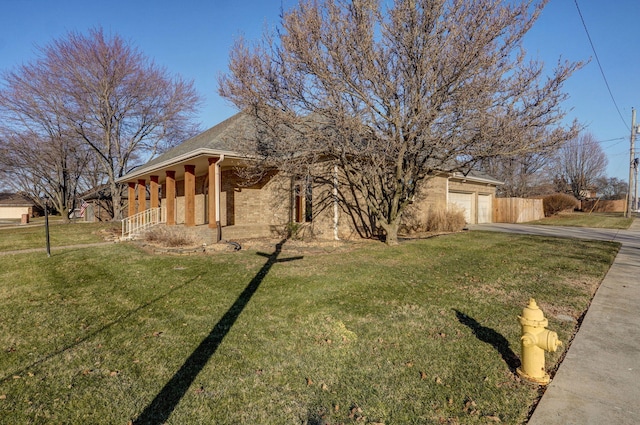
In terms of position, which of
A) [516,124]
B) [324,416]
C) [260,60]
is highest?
[260,60]

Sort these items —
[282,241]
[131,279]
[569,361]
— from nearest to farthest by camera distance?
[569,361]
[131,279]
[282,241]

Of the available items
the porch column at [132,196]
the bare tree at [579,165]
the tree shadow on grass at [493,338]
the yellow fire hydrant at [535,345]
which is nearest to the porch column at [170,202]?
the porch column at [132,196]

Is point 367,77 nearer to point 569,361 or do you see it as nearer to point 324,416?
point 569,361

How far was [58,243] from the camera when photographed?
1227cm

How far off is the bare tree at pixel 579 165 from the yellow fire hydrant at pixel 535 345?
139 ft

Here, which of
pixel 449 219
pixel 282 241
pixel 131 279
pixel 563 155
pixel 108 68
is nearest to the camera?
pixel 131 279

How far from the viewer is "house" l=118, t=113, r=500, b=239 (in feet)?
37.4

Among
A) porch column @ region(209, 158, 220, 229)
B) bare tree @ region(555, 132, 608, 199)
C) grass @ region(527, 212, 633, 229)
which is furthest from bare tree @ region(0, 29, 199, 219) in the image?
bare tree @ region(555, 132, 608, 199)

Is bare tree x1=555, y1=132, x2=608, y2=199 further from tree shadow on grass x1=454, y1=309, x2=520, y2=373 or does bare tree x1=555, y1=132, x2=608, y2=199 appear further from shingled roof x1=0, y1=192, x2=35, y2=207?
shingled roof x1=0, y1=192, x2=35, y2=207

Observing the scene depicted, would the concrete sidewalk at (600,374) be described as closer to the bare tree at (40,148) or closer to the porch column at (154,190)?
the porch column at (154,190)

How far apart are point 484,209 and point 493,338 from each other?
20.6 m

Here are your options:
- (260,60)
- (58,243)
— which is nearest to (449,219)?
(260,60)

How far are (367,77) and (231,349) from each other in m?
7.12

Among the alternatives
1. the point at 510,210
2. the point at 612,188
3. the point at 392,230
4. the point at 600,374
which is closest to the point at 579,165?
the point at 612,188
